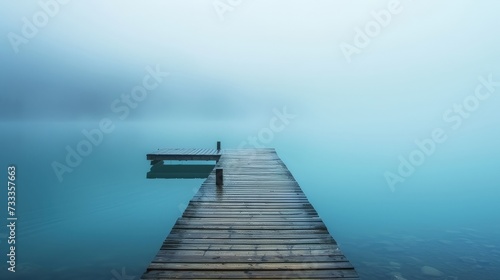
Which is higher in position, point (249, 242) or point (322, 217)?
point (249, 242)

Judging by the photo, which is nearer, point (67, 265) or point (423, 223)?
point (67, 265)

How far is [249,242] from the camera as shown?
224 inches

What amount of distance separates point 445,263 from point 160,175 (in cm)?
2199

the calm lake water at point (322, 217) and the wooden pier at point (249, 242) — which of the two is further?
the calm lake water at point (322, 217)

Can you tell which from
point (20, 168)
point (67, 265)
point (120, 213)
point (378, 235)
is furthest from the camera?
point (20, 168)

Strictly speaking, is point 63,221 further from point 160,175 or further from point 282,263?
point 282,263

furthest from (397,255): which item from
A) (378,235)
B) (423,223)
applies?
(423,223)

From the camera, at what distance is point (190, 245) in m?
5.49

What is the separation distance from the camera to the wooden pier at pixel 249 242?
454 cm

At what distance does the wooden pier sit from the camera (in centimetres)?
454

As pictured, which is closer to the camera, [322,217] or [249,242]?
[249,242]

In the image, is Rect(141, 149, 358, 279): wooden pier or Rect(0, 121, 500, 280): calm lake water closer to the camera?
Rect(141, 149, 358, 279): wooden pier

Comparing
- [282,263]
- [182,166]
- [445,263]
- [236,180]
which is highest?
[182,166]

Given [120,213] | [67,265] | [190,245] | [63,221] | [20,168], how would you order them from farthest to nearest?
[20,168] → [120,213] → [63,221] → [67,265] → [190,245]
